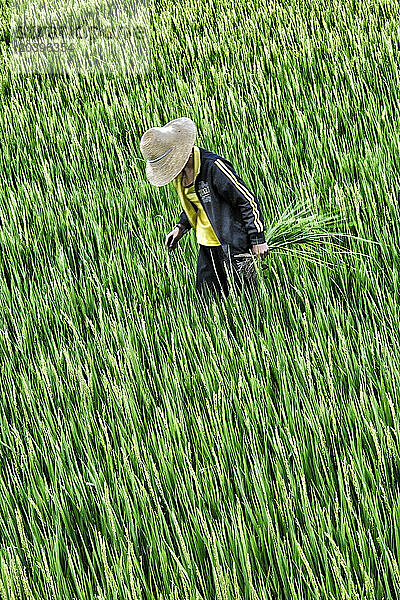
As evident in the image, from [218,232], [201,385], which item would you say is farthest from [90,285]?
[201,385]

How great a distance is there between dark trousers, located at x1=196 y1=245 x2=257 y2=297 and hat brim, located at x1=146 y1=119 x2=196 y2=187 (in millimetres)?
282

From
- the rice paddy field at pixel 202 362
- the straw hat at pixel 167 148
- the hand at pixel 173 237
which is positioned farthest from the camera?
the hand at pixel 173 237

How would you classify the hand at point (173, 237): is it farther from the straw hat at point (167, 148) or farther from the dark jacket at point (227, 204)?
the straw hat at point (167, 148)

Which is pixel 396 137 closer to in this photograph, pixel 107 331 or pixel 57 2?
pixel 107 331

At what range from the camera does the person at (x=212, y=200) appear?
1906 mm

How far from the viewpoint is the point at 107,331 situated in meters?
2.16

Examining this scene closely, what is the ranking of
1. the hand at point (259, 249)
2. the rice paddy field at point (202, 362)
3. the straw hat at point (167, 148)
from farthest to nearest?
1. the hand at point (259, 249)
2. the straw hat at point (167, 148)
3. the rice paddy field at point (202, 362)

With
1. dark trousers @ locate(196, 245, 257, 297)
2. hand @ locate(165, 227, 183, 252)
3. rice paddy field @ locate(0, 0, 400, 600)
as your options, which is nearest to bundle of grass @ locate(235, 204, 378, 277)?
rice paddy field @ locate(0, 0, 400, 600)

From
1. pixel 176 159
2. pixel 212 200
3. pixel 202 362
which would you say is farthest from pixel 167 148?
pixel 202 362

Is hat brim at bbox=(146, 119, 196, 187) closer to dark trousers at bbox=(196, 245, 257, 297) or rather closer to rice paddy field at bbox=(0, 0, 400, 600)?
dark trousers at bbox=(196, 245, 257, 297)

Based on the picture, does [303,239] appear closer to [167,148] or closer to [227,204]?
[227,204]

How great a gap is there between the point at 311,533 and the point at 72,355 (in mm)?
1024

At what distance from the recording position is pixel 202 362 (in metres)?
1.93

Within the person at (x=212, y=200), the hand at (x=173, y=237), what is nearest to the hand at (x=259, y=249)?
the person at (x=212, y=200)
